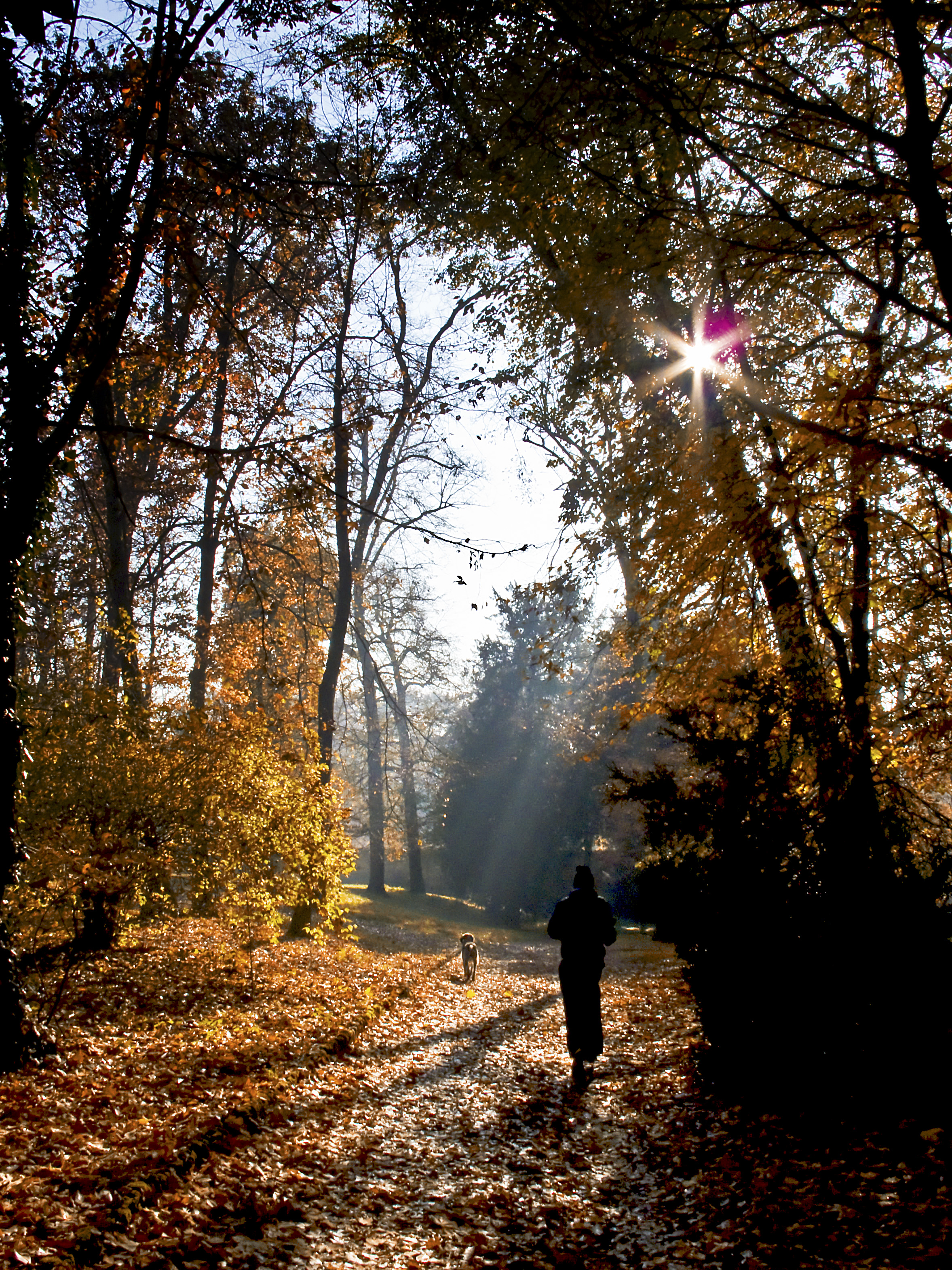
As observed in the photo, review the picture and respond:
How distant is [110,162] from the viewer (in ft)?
23.3

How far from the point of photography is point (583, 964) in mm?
7348

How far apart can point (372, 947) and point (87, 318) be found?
14207mm

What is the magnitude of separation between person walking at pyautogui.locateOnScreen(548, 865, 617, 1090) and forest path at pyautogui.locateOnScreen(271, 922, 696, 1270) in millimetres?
A: 342

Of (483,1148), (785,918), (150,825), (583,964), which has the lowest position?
(483,1148)

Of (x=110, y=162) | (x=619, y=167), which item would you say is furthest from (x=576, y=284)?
(x=110, y=162)

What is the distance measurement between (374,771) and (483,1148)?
25.1 metres

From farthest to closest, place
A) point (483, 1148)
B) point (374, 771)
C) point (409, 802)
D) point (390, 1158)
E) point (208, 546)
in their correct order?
point (409, 802) → point (374, 771) → point (208, 546) → point (483, 1148) → point (390, 1158)

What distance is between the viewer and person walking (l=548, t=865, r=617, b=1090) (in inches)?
286

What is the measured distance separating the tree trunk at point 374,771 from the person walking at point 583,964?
63.5 ft

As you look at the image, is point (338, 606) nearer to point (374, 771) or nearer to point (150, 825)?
point (150, 825)

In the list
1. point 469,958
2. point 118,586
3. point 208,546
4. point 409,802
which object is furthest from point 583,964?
point 409,802

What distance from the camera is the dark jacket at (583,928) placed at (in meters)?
7.40

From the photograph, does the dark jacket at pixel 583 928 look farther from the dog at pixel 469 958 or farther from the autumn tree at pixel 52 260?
the dog at pixel 469 958

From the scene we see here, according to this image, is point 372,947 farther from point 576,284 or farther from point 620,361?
point 576,284
